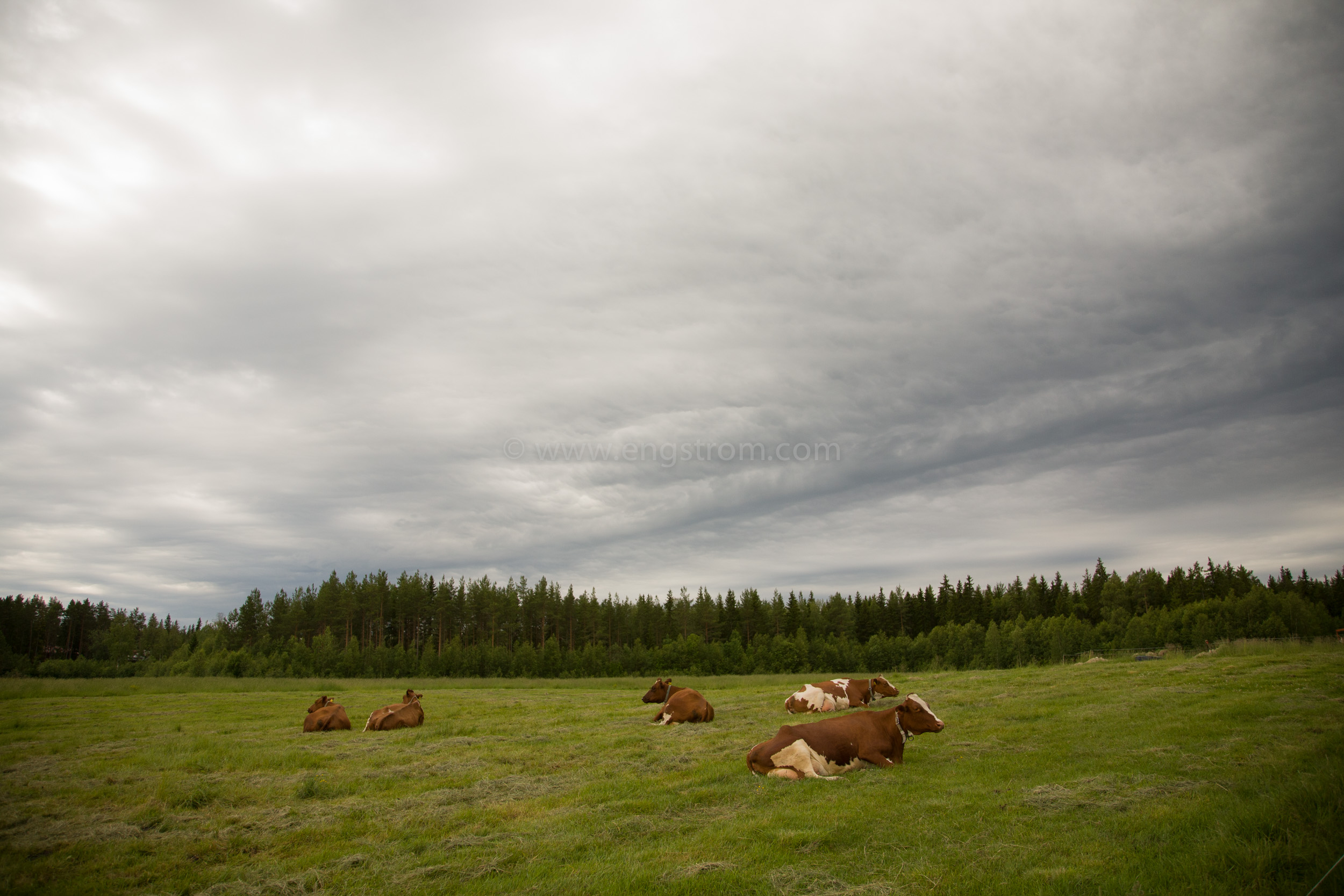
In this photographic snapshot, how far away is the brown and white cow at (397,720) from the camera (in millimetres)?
20891

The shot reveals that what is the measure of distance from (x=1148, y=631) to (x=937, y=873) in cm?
9636

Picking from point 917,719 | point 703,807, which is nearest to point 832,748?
point 917,719

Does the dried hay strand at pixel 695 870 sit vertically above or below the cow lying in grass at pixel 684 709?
above

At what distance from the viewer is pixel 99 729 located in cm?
1945

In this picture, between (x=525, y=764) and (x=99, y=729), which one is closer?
(x=525, y=764)

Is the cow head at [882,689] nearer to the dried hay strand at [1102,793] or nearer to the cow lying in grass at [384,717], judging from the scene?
the dried hay strand at [1102,793]

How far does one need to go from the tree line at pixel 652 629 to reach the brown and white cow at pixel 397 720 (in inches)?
2394

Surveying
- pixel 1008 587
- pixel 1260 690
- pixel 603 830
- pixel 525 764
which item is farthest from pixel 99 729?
pixel 1008 587

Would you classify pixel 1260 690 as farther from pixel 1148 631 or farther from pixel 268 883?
pixel 1148 631

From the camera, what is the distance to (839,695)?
74.8ft

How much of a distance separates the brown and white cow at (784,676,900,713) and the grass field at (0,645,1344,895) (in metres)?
3.03

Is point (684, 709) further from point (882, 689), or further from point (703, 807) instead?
point (703, 807)

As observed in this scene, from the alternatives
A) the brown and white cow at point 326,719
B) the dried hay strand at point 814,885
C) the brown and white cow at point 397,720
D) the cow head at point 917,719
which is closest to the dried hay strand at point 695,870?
the dried hay strand at point 814,885

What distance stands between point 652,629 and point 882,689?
9952 centimetres
